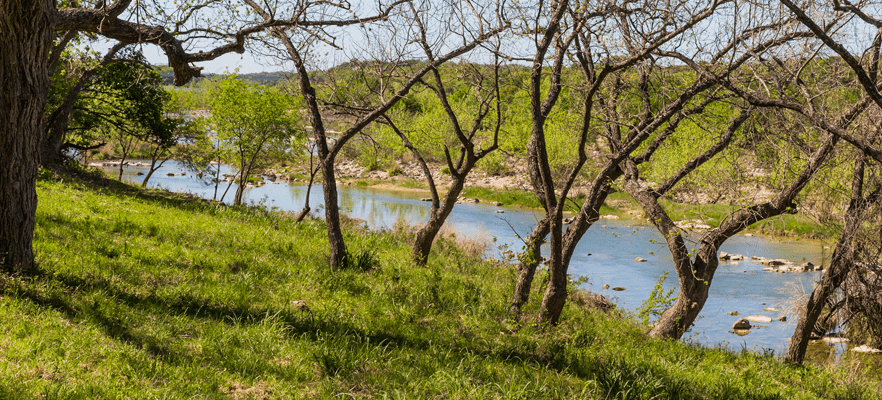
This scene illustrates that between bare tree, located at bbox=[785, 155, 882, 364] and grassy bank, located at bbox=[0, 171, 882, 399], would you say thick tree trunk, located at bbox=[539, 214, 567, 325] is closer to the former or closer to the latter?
grassy bank, located at bbox=[0, 171, 882, 399]

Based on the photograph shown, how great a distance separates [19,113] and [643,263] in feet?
58.6

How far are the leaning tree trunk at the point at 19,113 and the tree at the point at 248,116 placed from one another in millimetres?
13291

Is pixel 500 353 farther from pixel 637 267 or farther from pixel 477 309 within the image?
pixel 637 267

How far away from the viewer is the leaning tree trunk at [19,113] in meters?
5.44

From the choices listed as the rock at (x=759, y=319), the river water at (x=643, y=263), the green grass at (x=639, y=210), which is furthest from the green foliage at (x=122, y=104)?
the rock at (x=759, y=319)

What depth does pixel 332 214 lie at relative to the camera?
29.4 ft

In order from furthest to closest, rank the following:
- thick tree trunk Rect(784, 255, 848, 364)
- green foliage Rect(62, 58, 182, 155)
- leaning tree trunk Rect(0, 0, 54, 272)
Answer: green foliage Rect(62, 58, 182, 155) < thick tree trunk Rect(784, 255, 848, 364) < leaning tree trunk Rect(0, 0, 54, 272)

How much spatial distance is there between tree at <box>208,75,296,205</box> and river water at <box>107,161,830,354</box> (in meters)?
2.44

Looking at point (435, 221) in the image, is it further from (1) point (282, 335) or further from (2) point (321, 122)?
(1) point (282, 335)

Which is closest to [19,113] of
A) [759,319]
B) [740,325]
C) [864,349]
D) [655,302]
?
[655,302]

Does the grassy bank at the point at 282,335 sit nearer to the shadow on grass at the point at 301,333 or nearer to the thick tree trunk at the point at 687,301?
the shadow on grass at the point at 301,333

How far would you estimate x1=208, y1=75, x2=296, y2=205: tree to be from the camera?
19.4 metres

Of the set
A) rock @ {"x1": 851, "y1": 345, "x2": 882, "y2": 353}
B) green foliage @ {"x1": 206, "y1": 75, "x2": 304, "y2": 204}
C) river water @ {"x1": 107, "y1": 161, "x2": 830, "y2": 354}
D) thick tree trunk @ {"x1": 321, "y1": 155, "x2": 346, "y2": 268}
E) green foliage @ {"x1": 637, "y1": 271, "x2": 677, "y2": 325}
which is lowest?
rock @ {"x1": 851, "y1": 345, "x2": 882, "y2": 353}

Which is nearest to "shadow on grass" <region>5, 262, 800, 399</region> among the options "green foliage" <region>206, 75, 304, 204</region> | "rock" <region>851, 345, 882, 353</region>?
"rock" <region>851, 345, 882, 353</region>
